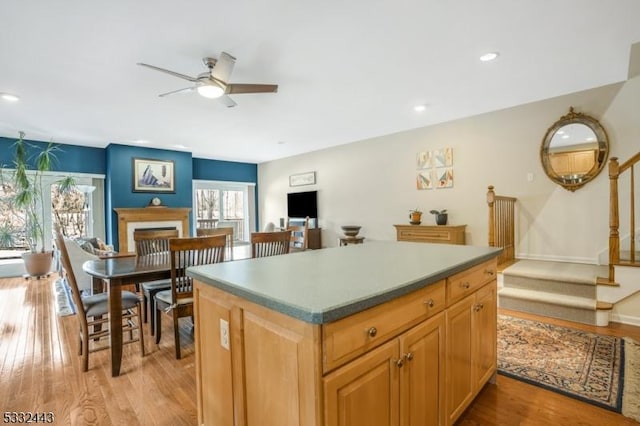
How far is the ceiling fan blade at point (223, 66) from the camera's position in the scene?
2.62m

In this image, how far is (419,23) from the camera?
2395 millimetres

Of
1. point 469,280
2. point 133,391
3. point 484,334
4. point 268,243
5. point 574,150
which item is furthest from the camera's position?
point 574,150

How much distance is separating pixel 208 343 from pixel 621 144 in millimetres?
4934

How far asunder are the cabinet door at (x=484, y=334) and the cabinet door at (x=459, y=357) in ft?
0.26

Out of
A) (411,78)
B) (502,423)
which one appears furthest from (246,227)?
(502,423)

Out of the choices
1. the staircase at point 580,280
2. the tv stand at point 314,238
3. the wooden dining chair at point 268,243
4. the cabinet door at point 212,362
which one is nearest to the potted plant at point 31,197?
the tv stand at point 314,238

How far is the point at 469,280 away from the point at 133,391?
229 cm

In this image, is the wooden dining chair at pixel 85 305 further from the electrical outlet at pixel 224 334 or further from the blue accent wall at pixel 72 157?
the blue accent wall at pixel 72 157

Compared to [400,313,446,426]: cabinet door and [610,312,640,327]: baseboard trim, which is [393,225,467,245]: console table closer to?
[610,312,640,327]: baseboard trim

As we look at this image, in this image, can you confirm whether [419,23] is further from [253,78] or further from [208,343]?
[208,343]

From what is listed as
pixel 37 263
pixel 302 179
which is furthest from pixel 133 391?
pixel 302 179

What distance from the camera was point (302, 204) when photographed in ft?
24.7

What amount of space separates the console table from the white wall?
0.30m

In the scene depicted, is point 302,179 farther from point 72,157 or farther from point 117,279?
point 117,279
